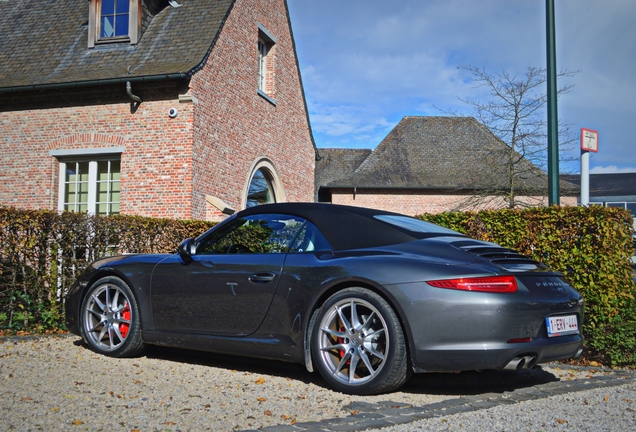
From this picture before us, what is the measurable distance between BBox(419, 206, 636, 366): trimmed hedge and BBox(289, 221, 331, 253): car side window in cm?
286

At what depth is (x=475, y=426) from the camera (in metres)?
3.73

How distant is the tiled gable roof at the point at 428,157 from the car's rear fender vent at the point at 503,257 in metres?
25.6

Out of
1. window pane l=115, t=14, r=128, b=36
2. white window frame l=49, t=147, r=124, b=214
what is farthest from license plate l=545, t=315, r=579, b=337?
window pane l=115, t=14, r=128, b=36

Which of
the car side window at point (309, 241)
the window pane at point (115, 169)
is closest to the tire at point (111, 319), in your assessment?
the car side window at point (309, 241)

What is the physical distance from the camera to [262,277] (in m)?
4.96

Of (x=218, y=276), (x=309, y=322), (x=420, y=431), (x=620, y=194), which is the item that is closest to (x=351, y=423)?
(x=420, y=431)

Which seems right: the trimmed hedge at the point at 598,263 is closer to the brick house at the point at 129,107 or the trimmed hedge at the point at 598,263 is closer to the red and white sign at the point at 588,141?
the red and white sign at the point at 588,141

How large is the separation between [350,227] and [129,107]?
10.1 meters

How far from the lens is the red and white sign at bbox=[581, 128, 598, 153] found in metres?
7.66

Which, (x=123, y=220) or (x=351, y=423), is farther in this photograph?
(x=123, y=220)

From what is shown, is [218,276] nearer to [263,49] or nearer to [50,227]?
[50,227]

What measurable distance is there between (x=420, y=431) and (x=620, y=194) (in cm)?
5421

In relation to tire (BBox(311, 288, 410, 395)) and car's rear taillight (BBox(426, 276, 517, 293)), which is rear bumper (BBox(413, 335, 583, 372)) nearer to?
tire (BBox(311, 288, 410, 395))

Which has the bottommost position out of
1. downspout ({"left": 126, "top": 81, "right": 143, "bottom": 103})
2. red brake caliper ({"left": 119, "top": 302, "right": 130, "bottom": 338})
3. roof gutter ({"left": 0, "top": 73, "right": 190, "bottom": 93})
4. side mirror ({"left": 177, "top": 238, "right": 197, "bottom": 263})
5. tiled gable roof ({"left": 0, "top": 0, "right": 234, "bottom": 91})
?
red brake caliper ({"left": 119, "top": 302, "right": 130, "bottom": 338})
